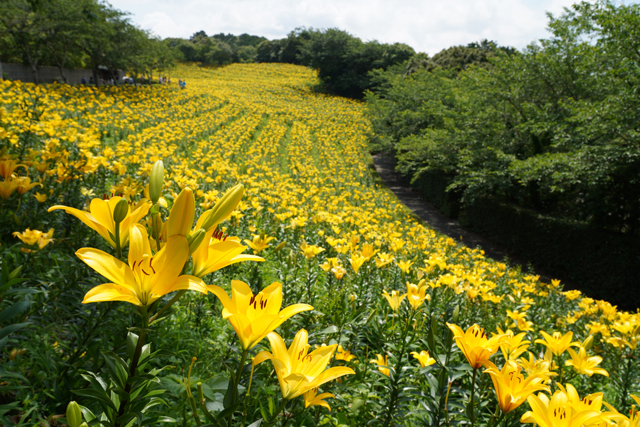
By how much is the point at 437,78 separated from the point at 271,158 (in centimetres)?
1373

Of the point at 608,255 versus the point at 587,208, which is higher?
the point at 587,208

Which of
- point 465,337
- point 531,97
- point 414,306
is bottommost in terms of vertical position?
point 414,306

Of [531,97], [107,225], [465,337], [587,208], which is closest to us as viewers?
[107,225]

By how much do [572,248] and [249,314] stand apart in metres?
11.6

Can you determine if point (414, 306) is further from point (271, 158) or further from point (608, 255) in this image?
point (271, 158)

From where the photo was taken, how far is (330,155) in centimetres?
1547

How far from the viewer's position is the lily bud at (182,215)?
76 cm

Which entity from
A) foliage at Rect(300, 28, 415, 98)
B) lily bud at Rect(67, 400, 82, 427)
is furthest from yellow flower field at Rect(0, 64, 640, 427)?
foliage at Rect(300, 28, 415, 98)

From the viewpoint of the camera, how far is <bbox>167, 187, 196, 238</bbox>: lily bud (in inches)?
30.1

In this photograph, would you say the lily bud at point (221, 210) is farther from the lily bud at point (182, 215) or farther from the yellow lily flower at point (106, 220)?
the yellow lily flower at point (106, 220)

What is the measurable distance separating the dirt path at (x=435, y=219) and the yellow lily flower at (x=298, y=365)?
759cm

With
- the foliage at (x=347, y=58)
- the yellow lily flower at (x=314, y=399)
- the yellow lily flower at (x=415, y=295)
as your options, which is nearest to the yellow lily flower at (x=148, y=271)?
the yellow lily flower at (x=314, y=399)

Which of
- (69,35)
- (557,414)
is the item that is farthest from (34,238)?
(69,35)

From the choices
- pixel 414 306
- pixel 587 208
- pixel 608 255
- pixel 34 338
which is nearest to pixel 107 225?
pixel 414 306
